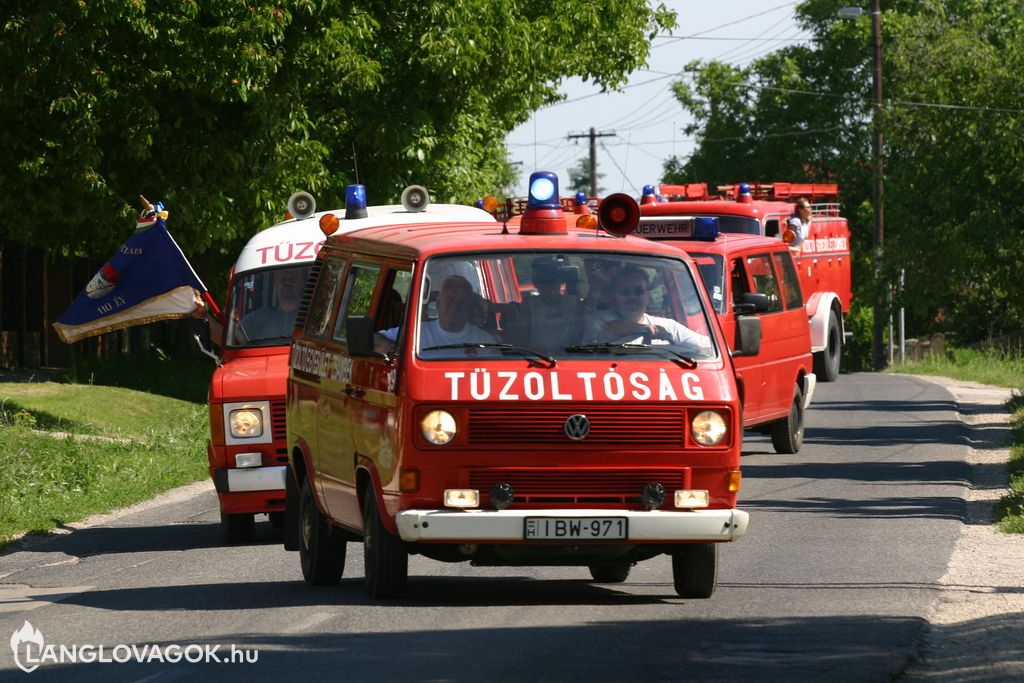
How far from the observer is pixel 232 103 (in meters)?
27.0

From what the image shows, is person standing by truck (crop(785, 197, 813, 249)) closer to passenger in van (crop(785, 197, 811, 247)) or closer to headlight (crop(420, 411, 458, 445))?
passenger in van (crop(785, 197, 811, 247))

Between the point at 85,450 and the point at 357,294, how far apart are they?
33.9 ft

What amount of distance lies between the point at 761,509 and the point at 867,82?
59.4 metres

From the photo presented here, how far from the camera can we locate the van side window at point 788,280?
67.5ft

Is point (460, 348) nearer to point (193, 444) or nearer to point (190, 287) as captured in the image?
point (190, 287)

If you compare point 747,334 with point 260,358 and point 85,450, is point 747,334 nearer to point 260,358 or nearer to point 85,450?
point 260,358

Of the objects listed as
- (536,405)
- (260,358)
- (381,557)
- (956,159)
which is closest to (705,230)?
(260,358)

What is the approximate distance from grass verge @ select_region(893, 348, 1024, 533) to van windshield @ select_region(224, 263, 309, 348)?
18.2 feet

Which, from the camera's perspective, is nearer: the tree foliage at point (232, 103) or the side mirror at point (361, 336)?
the side mirror at point (361, 336)

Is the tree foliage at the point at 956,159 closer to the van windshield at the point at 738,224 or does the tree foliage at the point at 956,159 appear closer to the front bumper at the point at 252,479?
the van windshield at the point at 738,224

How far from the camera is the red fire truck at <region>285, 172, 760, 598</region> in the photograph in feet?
33.3

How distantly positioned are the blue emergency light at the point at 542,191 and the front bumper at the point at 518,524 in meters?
2.02

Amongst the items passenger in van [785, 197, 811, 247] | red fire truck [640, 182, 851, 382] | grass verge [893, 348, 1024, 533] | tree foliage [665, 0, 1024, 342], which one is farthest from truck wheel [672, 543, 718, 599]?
tree foliage [665, 0, 1024, 342]

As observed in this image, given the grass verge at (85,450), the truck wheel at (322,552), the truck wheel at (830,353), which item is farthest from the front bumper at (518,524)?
the truck wheel at (830,353)
